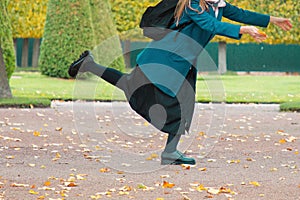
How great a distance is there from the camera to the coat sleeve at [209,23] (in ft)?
20.6

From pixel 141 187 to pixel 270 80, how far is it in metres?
17.9

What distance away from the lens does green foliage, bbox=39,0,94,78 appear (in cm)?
1981

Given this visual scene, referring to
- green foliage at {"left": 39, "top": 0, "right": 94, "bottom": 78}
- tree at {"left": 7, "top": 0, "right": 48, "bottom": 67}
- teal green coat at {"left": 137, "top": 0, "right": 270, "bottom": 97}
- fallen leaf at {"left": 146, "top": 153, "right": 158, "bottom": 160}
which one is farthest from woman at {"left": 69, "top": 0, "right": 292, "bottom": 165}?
tree at {"left": 7, "top": 0, "right": 48, "bottom": 67}

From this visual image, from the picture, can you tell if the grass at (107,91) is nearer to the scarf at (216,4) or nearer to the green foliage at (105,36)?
the green foliage at (105,36)

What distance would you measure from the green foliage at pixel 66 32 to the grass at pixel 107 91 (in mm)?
589

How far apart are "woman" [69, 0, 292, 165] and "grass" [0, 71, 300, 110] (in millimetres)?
5553

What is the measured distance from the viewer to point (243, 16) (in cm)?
682

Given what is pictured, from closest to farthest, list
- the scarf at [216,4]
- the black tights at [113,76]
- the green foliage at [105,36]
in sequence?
1. the scarf at [216,4]
2. the black tights at [113,76]
3. the green foliage at [105,36]

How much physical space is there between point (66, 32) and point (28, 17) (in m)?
5.79

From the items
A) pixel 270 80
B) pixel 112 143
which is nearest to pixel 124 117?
pixel 112 143

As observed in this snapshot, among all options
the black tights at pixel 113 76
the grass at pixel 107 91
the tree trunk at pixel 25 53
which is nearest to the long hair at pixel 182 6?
the black tights at pixel 113 76

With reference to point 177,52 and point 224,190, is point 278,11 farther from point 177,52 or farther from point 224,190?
point 224,190

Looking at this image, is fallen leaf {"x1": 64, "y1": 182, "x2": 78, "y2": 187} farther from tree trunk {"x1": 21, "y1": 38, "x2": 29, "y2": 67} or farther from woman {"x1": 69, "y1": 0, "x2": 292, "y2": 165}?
tree trunk {"x1": 21, "y1": 38, "x2": 29, "y2": 67}

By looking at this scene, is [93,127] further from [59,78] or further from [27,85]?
[59,78]
